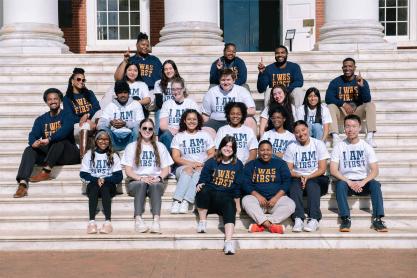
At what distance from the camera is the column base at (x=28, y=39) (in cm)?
1397

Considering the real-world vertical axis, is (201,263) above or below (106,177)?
below

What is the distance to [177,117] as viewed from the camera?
30.8 ft

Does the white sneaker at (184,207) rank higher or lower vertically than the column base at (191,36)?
lower

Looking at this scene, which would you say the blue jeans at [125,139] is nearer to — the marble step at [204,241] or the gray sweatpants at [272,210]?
the marble step at [204,241]

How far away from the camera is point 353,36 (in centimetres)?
1401

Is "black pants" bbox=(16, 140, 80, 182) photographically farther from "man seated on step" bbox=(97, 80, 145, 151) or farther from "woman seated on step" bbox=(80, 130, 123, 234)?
"woman seated on step" bbox=(80, 130, 123, 234)

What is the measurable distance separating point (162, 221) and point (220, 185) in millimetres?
838

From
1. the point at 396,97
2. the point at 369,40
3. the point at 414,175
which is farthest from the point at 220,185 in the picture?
the point at 369,40

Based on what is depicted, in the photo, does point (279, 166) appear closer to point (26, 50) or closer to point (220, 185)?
point (220, 185)

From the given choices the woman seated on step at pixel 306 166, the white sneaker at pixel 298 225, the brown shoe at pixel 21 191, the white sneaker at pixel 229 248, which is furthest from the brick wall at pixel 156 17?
the white sneaker at pixel 229 248

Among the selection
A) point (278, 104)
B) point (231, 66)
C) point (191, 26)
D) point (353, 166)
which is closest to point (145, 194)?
point (278, 104)

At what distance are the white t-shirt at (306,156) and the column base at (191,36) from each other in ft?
19.9

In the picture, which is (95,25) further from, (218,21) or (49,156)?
(49,156)

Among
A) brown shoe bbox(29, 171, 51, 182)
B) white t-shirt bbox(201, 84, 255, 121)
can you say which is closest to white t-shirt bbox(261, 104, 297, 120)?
white t-shirt bbox(201, 84, 255, 121)
